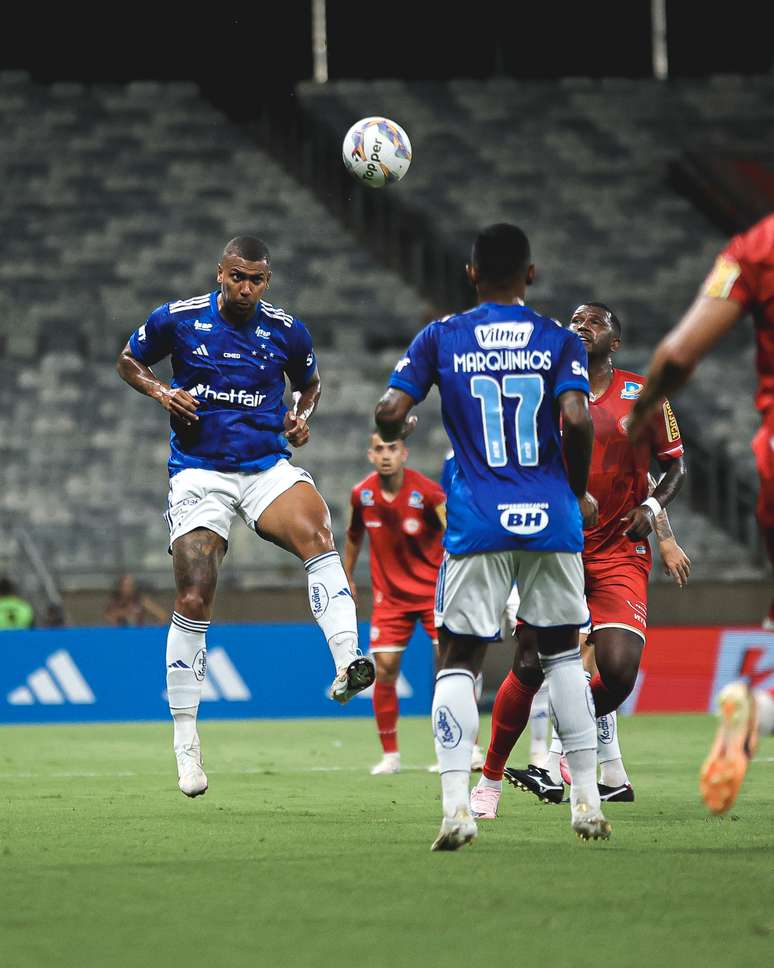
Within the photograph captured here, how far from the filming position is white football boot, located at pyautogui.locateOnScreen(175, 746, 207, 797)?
7750 mm

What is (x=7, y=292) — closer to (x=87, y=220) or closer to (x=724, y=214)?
(x=87, y=220)

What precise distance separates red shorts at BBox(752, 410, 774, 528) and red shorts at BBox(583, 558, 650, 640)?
2.88 meters

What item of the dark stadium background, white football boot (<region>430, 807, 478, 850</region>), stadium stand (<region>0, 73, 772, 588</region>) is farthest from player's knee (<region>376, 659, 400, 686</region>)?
the dark stadium background

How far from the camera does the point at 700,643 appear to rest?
57.1ft

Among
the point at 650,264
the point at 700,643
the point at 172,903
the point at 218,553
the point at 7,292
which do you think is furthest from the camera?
the point at 650,264

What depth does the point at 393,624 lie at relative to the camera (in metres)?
12.0

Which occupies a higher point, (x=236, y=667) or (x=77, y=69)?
(x=77, y=69)

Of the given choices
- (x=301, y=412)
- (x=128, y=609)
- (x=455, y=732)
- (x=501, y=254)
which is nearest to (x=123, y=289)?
(x=128, y=609)

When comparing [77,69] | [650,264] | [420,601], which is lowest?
[650,264]

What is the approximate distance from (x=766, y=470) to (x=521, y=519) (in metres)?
1.11

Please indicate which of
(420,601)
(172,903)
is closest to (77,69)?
(420,601)

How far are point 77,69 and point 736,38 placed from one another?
38.1ft

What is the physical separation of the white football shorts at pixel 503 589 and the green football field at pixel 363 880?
0.84 meters

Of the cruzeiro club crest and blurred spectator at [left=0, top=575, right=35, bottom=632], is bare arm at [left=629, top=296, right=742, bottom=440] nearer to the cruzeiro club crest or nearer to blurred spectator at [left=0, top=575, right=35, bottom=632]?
the cruzeiro club crest
